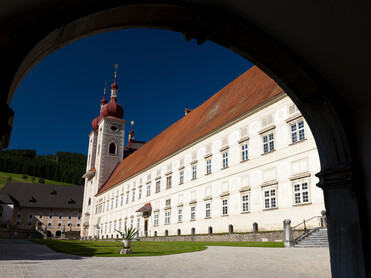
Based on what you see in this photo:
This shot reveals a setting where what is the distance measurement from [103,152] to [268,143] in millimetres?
49124

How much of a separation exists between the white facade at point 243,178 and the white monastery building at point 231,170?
0.22ft

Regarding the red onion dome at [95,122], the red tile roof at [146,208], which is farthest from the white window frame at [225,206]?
the red onion dome at [95,122]

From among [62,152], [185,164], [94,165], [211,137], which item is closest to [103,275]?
[211,137]

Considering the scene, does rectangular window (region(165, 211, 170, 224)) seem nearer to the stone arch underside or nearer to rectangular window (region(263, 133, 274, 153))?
rectangular window (region(263, 133, 274, 153))

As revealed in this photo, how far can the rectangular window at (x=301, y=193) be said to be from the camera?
20828 mm

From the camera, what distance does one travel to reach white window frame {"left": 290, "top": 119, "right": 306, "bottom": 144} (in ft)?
71.8

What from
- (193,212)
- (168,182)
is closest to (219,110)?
(193,212)

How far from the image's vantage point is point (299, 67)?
5352 millimetres

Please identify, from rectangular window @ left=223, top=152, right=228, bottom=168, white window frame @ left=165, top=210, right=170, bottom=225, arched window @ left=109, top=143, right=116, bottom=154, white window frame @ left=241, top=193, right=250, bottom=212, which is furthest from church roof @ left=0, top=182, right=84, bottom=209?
white window frame @ left=241, top=193, right=250, bottom=212

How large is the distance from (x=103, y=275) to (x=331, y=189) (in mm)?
7127

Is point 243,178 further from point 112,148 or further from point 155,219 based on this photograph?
point 112,148

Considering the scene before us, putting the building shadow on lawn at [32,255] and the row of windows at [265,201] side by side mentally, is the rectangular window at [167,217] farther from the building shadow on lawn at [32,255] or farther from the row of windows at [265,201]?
the building shadow on lawn at [32,255]

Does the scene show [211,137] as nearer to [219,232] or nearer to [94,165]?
[219,232]

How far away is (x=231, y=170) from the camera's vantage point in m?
27.9
